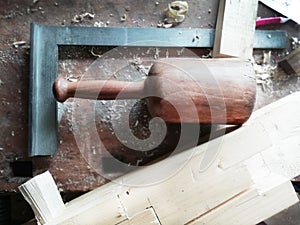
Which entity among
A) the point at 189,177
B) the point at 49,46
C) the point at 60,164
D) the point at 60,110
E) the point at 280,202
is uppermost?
the point at 49,46

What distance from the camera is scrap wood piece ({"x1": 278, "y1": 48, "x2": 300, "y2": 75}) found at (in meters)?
1.03

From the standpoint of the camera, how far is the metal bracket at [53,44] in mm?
961

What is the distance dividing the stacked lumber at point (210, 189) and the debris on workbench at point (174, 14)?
284 mm

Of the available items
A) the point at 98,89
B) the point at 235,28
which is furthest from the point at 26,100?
the point at 235,28

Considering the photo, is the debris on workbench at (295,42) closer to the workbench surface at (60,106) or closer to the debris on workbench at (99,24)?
the workbench surface at (60,106)

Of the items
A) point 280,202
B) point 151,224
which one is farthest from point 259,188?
point 151,224

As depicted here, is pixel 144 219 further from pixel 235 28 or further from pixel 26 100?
pixel 235 28

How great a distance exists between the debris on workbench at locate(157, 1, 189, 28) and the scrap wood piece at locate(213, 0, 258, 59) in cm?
9

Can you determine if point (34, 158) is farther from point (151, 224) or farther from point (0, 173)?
point (151, 224)

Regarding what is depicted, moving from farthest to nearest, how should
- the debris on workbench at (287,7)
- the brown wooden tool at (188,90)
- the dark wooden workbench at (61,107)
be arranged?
1. the debris on workbench at (287,7)
2. the dark wooden workbench at (61,107)
3. the brown wooden tool at (188,90)

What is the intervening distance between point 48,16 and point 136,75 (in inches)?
9.3

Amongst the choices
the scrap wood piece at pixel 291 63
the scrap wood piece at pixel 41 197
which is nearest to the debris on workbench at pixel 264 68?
the scrap wood piece at pixel 291 63

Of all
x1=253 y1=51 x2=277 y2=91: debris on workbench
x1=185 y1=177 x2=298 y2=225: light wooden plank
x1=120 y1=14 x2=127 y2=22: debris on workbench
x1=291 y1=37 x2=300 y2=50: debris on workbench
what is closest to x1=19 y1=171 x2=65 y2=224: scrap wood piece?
x1=185 y1=177 x2=298 y2=225: light wooden plank

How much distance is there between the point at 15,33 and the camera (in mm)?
1004
